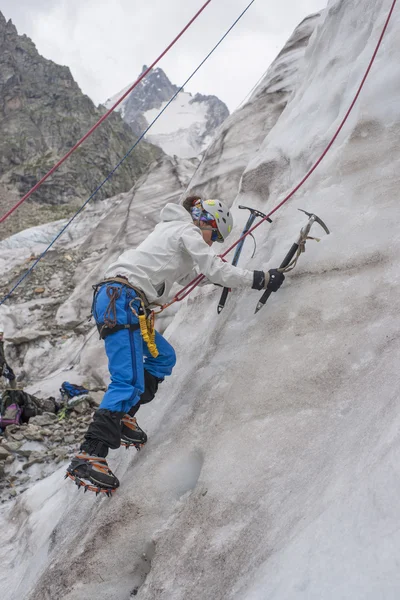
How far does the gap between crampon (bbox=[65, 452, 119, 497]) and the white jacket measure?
1198mm

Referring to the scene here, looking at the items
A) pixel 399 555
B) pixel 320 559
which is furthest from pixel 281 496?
pixel 399 555

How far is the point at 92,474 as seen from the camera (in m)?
3.10

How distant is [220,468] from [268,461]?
30cm

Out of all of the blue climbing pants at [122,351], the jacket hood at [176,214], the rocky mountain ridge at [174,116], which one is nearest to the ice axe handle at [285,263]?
the jacket hood at [176,214]

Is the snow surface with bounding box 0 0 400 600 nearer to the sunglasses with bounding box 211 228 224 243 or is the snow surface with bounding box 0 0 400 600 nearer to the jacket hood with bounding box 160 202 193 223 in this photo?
the sunglasses with bounding box 211 228 224 243

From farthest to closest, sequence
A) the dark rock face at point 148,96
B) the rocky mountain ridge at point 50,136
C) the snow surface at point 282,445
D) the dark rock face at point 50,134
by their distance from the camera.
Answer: the dark rock face at point 148,96 → the dark rock face at point 50,134 → the rocky mountain ridge at point 50,136 → the snow surface at point 282,445

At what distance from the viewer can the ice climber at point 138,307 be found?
321 cm

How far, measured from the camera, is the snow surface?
1.91 meters

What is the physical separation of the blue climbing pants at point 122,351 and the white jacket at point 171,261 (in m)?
0.16

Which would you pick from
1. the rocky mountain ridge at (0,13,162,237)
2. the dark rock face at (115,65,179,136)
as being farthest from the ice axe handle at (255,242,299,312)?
the dark rock face at (115,65,179,136)

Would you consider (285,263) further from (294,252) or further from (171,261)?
(171,261)

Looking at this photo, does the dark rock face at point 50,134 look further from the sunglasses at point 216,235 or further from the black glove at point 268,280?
the black glove at point 268,280

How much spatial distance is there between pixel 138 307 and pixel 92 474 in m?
1.14

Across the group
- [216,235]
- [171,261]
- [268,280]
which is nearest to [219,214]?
[216,235]
